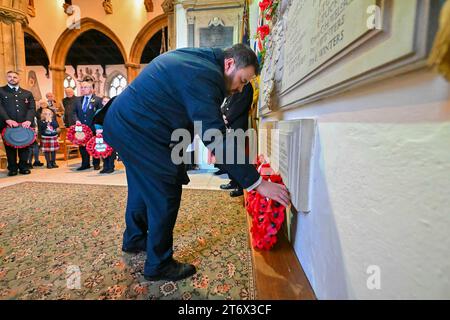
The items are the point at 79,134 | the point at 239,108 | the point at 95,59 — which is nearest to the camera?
the point at 239,108

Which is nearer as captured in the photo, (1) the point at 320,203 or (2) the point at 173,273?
(1) the point at 320,203

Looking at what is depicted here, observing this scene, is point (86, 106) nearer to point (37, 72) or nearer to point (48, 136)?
point (48, 136)

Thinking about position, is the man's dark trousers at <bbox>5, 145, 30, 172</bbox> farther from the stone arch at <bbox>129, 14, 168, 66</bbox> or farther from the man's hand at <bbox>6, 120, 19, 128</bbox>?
the stone arch at <bbox>129, 14, 168, 66</bbox>

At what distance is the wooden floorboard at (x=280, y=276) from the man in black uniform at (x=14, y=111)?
4.27 meters

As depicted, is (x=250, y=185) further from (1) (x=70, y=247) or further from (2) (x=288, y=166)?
(1) (x=70, y=247)

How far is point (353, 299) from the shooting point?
60 centimetres

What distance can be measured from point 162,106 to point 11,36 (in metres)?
5.67

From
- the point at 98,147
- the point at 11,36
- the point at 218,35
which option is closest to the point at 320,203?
the point at 98,147

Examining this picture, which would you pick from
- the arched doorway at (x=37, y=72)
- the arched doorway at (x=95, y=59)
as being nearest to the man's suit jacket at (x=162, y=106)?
the arched doorway at (x=95, y=59)

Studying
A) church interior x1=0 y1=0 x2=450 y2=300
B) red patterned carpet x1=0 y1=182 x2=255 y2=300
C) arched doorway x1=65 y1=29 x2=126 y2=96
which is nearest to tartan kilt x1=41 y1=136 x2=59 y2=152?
church interior x1=0 y1=0 x2=450 y2=300

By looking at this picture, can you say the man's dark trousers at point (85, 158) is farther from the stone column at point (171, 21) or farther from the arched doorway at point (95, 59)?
the arched doorway at point (95, 59)

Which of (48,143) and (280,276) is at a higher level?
(48,143)

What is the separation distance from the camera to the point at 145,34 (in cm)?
829

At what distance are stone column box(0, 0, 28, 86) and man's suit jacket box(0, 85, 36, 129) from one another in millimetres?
1225
